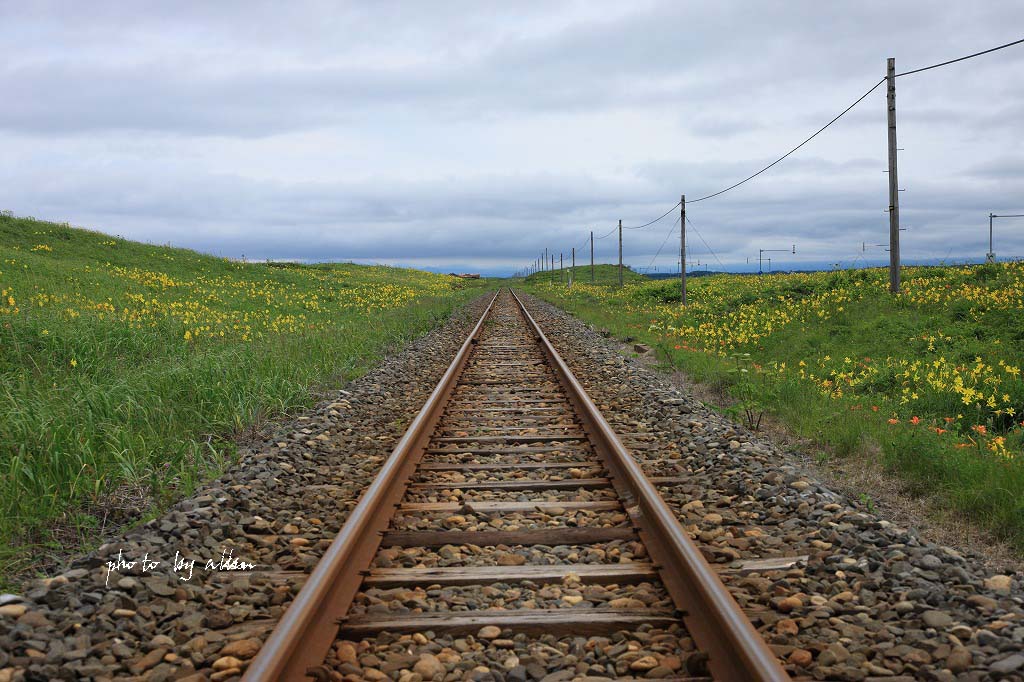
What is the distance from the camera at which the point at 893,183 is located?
15.1 metres

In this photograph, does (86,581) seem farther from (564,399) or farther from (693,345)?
(693,345)

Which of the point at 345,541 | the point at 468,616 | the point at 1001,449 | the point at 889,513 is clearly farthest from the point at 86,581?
the point at 1001,449

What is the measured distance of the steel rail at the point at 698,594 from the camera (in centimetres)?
244

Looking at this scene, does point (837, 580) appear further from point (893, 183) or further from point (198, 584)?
point (893, 183)

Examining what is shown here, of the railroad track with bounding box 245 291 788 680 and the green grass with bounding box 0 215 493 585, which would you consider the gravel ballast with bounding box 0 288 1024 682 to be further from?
the green grass with bounding box 0 215 493 585

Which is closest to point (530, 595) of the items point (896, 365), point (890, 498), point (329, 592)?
point (329, 592)

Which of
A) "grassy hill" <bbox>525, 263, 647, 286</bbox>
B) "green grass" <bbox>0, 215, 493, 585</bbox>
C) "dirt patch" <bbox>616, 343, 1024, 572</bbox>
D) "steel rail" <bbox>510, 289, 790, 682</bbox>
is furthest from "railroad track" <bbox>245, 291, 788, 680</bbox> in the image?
"grassy hill" <bbox>525, 263, 647, 286</bbox>

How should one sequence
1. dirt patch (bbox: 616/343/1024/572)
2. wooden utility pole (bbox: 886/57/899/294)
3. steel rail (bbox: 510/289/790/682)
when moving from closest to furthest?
steel rail (bbox: 510/289/790/682) → dirt patch (bbox: 616/343/1024/572) → wooden utility pole (bbox: 886/57/899/294)

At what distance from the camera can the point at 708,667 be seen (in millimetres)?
2555

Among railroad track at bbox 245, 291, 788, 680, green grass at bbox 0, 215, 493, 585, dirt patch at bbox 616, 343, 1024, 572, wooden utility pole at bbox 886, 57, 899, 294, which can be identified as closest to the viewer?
railroad track at bbox 245, 291, 788, 680

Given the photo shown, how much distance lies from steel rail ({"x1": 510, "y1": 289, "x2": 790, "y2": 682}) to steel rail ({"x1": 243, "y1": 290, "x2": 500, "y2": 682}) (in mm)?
1465

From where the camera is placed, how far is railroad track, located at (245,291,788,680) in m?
2.65

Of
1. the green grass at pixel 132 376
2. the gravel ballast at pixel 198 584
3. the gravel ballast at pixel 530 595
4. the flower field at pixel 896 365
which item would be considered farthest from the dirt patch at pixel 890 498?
the green grass at pixel 132 376

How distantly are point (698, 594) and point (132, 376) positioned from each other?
7.11 m
